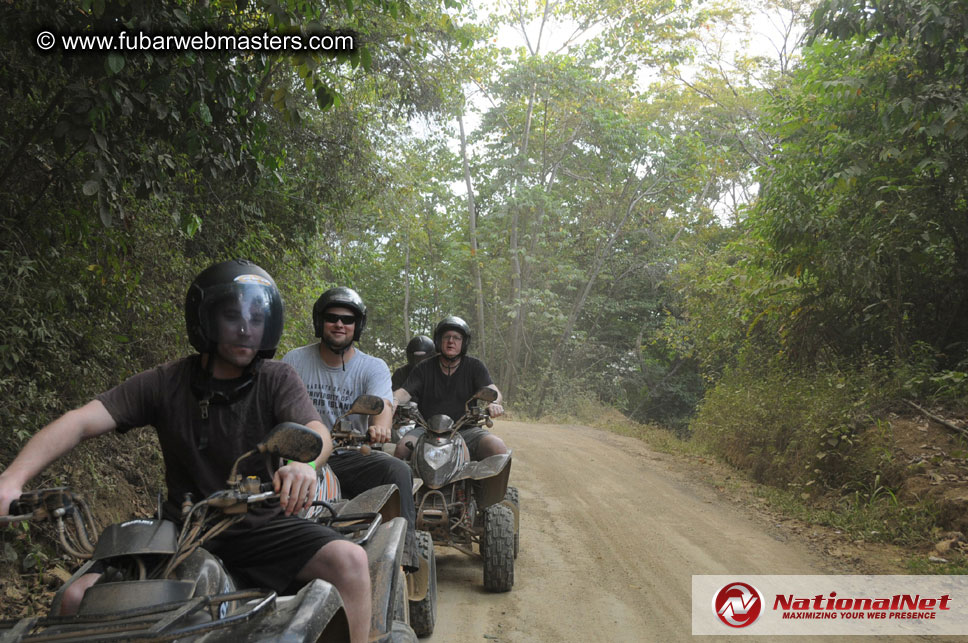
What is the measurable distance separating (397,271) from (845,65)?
2384 centimetres

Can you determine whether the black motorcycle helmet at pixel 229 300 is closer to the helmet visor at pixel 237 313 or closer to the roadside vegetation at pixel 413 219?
the helmet visor at pixel 237 313

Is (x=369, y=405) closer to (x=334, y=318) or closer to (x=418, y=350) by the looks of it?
(x=334, y=318)

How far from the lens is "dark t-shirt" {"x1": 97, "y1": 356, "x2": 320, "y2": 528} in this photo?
8.47 feet


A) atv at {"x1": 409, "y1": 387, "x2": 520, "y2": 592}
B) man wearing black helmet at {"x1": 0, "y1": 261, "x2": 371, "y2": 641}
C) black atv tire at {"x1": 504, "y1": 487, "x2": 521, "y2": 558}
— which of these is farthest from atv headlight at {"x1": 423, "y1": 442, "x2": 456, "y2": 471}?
man wearing black helmet at {"x1": 0, "y1": 261, "x2": 371, "y2": 641}

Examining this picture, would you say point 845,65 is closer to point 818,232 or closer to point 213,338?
point 818,232

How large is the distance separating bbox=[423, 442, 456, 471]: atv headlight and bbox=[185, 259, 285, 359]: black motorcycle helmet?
2858 mm

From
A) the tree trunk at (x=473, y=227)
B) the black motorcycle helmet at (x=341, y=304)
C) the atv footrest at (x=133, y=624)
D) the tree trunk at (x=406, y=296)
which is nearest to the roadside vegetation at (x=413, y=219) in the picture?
the black motorcycle helmet at (x=341, y=304)

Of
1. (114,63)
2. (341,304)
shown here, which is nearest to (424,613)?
(341,304)

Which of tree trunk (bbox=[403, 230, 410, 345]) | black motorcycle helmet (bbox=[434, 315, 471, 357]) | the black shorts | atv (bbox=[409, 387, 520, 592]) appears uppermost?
tree trunk (bbox=[403, 230, 410, 345])

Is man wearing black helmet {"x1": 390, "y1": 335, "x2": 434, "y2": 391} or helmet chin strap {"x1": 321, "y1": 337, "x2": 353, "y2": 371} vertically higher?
helmet chin strap {"x1": 321, "y1": 337, "x2": 353, "y2": 371}

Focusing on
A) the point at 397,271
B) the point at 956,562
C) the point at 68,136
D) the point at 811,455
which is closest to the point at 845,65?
the point at 811,455

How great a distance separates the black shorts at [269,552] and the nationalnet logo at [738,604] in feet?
11.6

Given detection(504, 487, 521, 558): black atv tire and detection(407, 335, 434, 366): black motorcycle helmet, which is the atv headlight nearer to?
detection(504, 487, 521, 558): black atv tire

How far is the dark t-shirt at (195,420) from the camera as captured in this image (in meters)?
2.58
